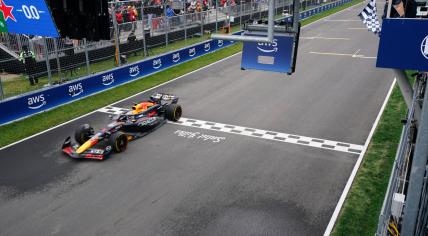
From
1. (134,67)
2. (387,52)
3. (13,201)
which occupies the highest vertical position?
(387,52)

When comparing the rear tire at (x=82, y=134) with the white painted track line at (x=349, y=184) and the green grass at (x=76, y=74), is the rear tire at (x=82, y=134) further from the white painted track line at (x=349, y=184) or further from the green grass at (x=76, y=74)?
the white painted track line at (x=349, y=184)

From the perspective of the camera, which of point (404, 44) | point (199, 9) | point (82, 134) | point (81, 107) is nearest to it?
point (404, 44)

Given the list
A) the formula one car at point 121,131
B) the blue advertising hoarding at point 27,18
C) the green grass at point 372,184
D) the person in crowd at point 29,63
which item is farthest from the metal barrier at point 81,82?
the green grass at point 372,184

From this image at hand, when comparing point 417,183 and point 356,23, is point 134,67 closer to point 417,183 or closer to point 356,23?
point 417,183

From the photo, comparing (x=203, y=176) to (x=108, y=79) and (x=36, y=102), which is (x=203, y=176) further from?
(x=108, y=79)

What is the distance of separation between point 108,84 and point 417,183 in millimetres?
14005

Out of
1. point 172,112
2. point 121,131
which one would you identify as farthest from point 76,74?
point 121,131

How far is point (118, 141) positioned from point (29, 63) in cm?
757

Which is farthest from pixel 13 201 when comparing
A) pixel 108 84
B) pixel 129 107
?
pixel 108 84

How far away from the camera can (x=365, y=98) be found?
1520cm

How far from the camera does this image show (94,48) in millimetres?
17812

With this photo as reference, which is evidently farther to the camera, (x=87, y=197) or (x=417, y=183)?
(x=87, y=197)

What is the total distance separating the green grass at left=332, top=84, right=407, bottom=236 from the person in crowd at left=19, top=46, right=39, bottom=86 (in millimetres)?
11928

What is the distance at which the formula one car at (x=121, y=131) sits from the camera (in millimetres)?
10273
